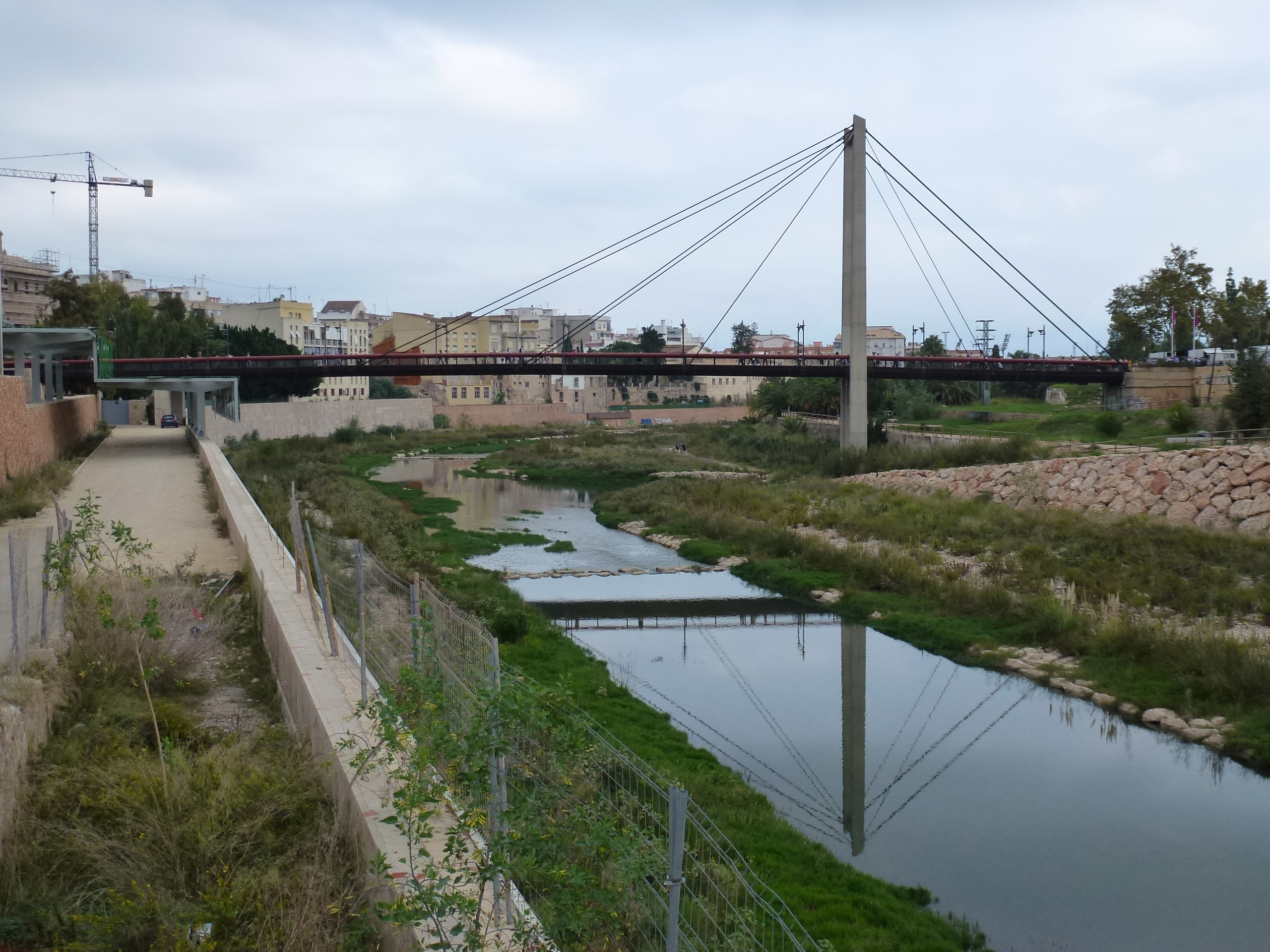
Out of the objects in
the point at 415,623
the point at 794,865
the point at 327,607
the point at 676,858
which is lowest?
the point at 794,865

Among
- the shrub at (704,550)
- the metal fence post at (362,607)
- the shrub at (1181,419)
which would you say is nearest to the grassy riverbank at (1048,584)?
the shrub at (704,550)

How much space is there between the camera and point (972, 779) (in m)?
9.83

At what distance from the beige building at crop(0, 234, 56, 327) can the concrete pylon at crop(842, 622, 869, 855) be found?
58517mm

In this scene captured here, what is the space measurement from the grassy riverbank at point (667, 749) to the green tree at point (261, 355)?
101 ft

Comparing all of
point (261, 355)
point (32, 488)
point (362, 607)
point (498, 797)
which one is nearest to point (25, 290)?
point (261, 355)

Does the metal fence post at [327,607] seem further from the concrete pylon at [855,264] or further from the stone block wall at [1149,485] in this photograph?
the concrete pylon at [855,264]

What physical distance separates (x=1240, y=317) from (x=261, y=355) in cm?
4865

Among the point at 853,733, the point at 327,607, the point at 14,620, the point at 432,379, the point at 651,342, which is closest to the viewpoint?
the point at 14,620

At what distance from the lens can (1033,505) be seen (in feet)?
73.7

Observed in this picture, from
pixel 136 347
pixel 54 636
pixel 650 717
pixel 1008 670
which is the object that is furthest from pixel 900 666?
pixel 136 347

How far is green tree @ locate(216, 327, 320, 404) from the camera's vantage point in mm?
56000

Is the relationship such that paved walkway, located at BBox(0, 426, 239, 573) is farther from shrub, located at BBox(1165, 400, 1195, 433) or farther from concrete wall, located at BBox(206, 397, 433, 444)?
shrub, located at BBox(1165, 400, 1195, 433)

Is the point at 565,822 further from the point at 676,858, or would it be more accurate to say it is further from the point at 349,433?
the point at 349,433

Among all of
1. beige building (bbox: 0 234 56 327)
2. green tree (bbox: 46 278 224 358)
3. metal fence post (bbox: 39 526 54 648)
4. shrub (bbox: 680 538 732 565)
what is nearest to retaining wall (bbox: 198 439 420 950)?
metal fence post (bbox: 39 526 54 648)
